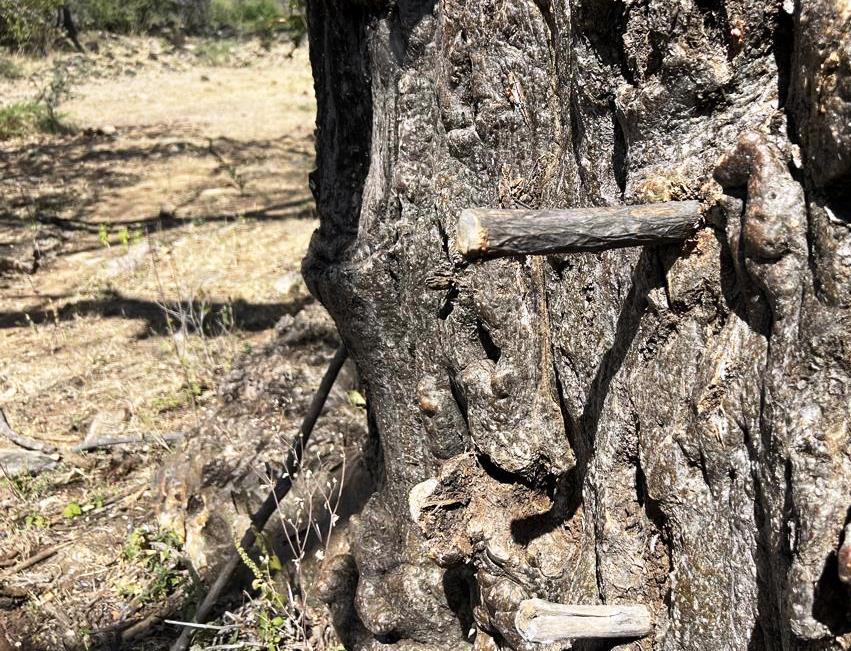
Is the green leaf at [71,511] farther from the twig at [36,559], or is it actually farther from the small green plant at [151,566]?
the small green plant at [151,566]

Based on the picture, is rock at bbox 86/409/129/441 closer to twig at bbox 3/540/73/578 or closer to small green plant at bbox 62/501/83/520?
small green plant at bbox 62/501/83/520

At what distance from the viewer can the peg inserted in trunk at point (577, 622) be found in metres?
1.37

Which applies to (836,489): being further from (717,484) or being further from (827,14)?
(827,14)

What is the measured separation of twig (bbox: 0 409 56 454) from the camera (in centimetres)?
372

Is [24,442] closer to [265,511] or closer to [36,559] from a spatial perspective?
[36,559]

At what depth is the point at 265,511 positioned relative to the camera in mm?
2852

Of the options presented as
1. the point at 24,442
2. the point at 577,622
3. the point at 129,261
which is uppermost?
the point at 577,622

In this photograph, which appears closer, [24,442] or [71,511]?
[71,511]

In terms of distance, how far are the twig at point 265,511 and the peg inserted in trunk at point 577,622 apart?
1.42 m

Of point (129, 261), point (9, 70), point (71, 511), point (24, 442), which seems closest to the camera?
point (71, 511)

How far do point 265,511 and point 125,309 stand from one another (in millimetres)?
2922

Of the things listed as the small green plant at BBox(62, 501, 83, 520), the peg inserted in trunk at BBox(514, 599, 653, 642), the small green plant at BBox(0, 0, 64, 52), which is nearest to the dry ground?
the small green plant at BBox(62, 501, 83, 520)

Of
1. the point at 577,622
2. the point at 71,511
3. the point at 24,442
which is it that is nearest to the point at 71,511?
the point at 71,511

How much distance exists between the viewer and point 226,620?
2.83 metres
